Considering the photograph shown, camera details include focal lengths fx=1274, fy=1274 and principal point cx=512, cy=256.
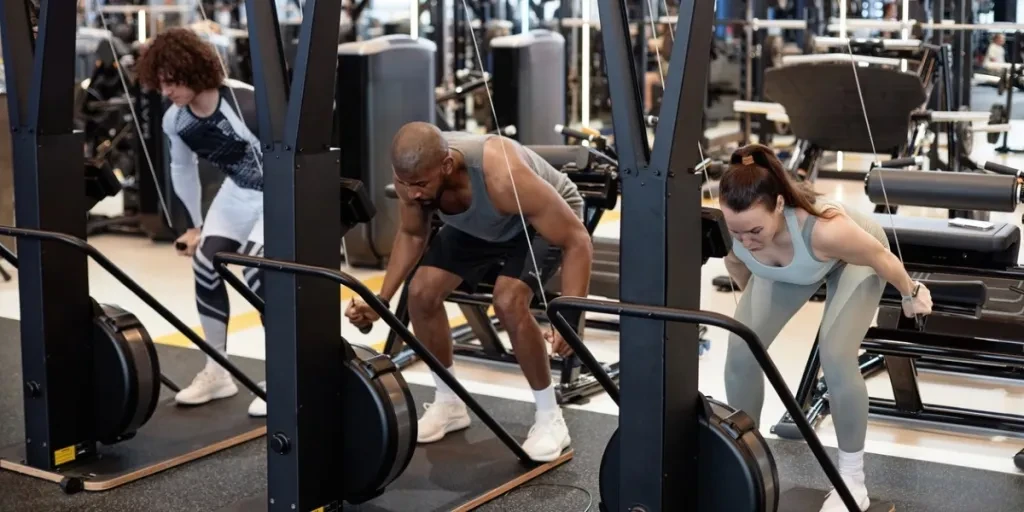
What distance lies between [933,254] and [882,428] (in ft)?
2.01

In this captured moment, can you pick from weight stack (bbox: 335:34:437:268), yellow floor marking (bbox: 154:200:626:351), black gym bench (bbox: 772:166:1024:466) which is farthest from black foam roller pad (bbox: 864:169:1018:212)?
weight stack (bbox: 335:34:437:268)

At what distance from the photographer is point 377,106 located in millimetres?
6723

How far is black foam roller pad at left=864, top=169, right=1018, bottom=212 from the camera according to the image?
3904 mm

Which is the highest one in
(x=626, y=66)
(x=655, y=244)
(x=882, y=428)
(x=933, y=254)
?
(x=626, y=66)

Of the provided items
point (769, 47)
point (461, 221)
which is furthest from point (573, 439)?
point (769, 47)

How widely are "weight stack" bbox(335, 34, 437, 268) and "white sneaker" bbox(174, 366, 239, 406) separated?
1995 millimetres

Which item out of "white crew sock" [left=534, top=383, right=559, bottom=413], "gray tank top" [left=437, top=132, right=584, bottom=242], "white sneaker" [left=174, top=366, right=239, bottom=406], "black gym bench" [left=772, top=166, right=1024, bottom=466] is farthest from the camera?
"white sneaker" [left=174, top=366, right=239, bottom=406]

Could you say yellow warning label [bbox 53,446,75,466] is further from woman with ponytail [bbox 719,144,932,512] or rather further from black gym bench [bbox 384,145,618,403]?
woman with ponytail [bbox 719,144,932,512]

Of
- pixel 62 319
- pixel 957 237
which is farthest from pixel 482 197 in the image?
pixel 957 237

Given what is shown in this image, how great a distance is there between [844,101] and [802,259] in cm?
270

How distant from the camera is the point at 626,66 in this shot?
2617 millimetres

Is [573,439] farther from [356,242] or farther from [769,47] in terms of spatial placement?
[769,47]

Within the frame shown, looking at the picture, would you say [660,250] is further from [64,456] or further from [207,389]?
[207,389]

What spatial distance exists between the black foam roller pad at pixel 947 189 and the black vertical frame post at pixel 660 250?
1.40 m
